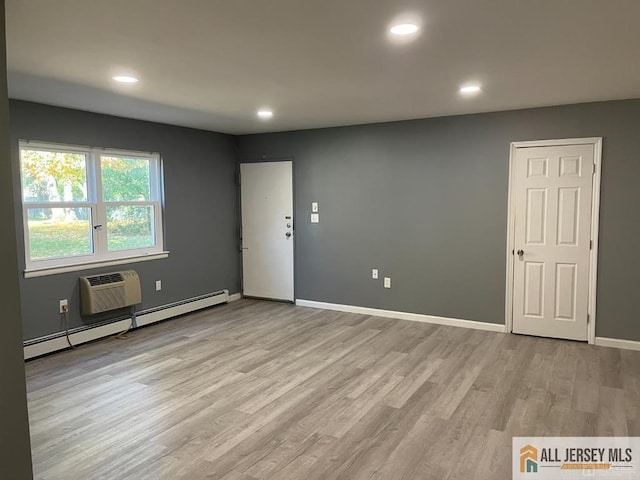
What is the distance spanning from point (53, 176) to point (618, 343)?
5636mm

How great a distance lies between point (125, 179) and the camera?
5.18 m

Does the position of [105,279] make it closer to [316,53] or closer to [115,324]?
[115,324]

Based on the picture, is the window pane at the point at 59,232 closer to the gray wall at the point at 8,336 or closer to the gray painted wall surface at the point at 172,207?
the gray painted wall surface at the point at 172,207

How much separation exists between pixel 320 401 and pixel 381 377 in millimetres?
662

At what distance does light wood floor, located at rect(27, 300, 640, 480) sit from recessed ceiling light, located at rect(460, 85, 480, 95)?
232 cm

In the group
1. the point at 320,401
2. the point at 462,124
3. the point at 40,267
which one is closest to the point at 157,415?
the point at 320,401

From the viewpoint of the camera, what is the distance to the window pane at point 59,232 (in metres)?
4.33

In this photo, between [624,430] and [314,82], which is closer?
[624,430]

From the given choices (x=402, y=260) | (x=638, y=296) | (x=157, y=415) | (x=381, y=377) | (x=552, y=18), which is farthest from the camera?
(x=402, y=260)

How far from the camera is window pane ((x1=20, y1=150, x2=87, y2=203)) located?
4270mm

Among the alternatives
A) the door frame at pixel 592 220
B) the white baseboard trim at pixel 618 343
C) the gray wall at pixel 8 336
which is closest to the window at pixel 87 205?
the gray wall at pixel 8 336

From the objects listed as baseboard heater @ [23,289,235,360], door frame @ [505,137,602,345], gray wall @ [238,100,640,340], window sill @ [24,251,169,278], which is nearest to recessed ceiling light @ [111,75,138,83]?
window sill @ [24,251,169,278]

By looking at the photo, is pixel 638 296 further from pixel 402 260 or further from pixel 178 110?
pixel 178 110

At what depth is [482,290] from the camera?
503cm
